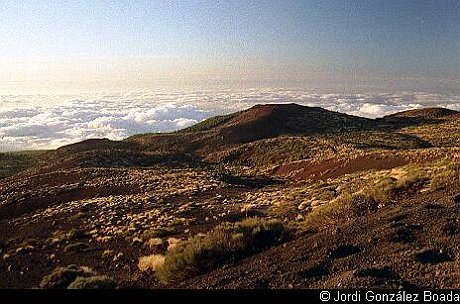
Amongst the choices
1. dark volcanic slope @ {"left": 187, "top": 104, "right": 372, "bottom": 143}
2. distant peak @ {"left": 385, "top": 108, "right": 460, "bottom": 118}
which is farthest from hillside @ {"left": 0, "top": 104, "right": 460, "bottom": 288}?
distant peak @ {"left": 385, "top": 108, "right": 460, "bottom": 118}

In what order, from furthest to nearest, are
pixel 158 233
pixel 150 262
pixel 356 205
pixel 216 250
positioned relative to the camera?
pixel 158 233, pixel 356 205, pixel 150 262, pixel 216 250

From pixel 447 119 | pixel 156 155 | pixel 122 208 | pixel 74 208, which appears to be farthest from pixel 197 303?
pixel 447 119

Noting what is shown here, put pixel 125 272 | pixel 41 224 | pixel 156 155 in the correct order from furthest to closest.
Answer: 1. pixel 156 155
2. pixel 41 224
3. pixel 125 272

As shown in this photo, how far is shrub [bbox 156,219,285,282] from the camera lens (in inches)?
441

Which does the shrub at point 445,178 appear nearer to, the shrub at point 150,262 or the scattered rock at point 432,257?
the scattered rock at point 432,257

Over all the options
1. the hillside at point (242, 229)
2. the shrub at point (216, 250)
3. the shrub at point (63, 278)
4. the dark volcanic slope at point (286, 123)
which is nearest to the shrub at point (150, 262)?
the hillside at point (242, 229)

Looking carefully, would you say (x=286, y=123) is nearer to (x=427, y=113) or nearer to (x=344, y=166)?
(x=427, y=113)

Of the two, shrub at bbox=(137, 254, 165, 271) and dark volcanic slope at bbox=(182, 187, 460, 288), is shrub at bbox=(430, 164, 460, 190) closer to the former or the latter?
dark volcanic slope at bbox=(182, 187, 460, 288)

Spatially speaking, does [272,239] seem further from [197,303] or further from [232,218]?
[232,218]

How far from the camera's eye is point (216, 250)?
11.6 m

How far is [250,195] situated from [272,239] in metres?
13.2

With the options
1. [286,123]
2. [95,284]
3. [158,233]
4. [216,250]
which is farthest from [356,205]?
[286,123]

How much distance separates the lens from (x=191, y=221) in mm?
19172

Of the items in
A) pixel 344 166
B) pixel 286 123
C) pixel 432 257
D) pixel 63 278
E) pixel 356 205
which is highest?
pixel 432 257
